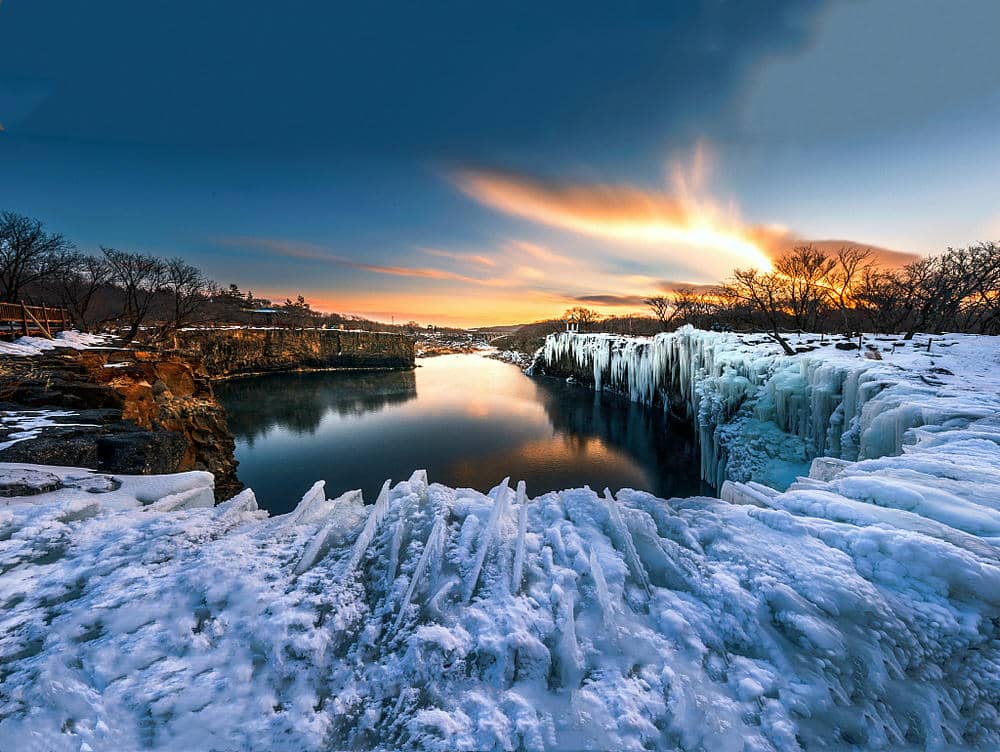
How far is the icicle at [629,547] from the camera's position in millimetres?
2234

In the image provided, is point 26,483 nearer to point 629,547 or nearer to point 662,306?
point 629,547

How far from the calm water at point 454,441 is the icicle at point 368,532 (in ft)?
25.4

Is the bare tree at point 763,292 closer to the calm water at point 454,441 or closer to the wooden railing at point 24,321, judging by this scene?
the calm water at point 454,441

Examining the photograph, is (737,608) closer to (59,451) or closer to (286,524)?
(286,524)

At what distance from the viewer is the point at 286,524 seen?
9.34ft

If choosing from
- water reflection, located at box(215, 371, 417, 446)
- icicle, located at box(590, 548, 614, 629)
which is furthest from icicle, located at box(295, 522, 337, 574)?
water reflection, located at box(215, 371, 417, 446)

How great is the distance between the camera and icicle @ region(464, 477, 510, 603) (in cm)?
221

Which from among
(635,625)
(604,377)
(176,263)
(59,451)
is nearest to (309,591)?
(635,625)

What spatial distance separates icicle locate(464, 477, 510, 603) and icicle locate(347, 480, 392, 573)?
2.85 feet

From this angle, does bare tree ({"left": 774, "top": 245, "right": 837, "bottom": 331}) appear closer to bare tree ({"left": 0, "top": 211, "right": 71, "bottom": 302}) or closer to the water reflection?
the water reflection

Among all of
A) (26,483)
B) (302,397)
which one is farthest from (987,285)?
(302,397)

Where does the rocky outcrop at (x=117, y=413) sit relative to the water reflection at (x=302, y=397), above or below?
above

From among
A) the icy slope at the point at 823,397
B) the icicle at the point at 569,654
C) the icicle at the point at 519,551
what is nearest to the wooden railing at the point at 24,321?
the icicle at the point at 519,551

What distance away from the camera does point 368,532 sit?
8.98ft
